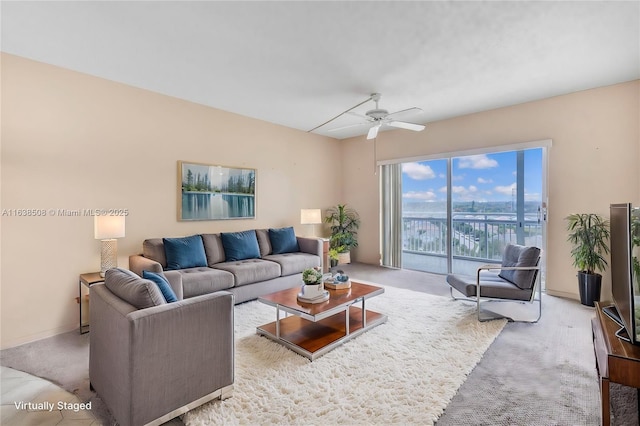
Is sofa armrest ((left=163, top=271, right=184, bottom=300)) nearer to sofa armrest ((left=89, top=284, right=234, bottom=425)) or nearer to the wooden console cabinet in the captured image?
sofa armrest ((left=89, top=284, right=234, bottom=425))

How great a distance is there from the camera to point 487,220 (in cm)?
537

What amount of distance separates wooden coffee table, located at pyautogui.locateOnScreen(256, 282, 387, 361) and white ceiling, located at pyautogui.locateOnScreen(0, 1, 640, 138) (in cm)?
238

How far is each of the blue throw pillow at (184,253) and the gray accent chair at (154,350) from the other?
64.7 inches

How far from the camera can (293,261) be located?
450 cm

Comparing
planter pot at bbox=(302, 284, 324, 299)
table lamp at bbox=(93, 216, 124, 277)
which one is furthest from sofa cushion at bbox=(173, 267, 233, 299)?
planter pot at bbox=(302, 284, 324, 299)

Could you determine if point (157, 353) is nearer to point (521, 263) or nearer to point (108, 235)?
point (108, 235)

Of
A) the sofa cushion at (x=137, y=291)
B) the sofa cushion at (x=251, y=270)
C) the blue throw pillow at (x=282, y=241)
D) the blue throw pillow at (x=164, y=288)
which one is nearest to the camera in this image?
the sofa cushion at (x=137, y=291)

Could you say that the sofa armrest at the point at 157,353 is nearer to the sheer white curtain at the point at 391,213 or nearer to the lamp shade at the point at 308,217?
the lamp shade at the point at 308,217

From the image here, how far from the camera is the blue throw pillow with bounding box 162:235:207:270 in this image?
372cm

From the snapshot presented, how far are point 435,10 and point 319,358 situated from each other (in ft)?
9.49

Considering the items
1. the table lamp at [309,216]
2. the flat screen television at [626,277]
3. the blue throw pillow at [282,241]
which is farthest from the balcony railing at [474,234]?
the flat screen television at [626,277]

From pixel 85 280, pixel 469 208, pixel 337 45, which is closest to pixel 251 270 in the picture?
pixel 85 280

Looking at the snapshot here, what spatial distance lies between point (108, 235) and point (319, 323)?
7.82 ft

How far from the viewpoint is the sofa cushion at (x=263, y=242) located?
4.84m
